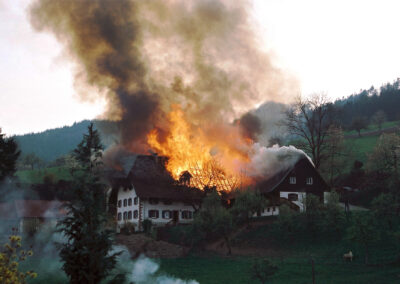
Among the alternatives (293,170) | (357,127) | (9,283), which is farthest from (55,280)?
(357,127)

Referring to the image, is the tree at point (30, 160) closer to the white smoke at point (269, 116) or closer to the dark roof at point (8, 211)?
the dark roof at point (8, 211)

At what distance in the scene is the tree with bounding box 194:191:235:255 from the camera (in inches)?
2191

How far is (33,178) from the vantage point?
12712 centimetres

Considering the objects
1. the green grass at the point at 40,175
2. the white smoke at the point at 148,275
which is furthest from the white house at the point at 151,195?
the green grass at the point at 40,175

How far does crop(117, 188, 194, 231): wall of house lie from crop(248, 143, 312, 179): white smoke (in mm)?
10844

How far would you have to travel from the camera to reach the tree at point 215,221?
55.7m

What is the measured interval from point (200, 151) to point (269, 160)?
1107cm

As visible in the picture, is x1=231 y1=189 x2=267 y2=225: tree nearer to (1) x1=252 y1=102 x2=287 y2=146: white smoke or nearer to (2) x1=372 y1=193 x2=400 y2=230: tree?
(2) x1=372 y1=193 x2=400 y2=230: tree

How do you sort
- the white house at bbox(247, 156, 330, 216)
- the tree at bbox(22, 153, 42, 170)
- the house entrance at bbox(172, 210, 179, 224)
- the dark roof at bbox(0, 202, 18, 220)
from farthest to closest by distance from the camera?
the tree at bbox(22, 153, 42, 170)
the house entrance at bbox(172, 210, 179, 224)
the dark roof at bbox(0, 202, 18, 220)
the white house at bbox(247, 156, 330, 216)

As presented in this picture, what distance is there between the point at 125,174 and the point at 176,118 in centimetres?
1118

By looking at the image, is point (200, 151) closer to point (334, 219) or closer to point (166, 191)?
point (166, 191)

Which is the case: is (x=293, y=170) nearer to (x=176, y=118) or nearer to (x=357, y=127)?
(x=176, y=118)

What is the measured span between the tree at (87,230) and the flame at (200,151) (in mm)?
45124

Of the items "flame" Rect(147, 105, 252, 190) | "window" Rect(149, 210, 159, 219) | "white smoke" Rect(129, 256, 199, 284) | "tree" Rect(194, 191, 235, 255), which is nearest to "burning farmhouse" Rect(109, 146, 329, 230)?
"window" Rect(149, 210, 159, 219)
